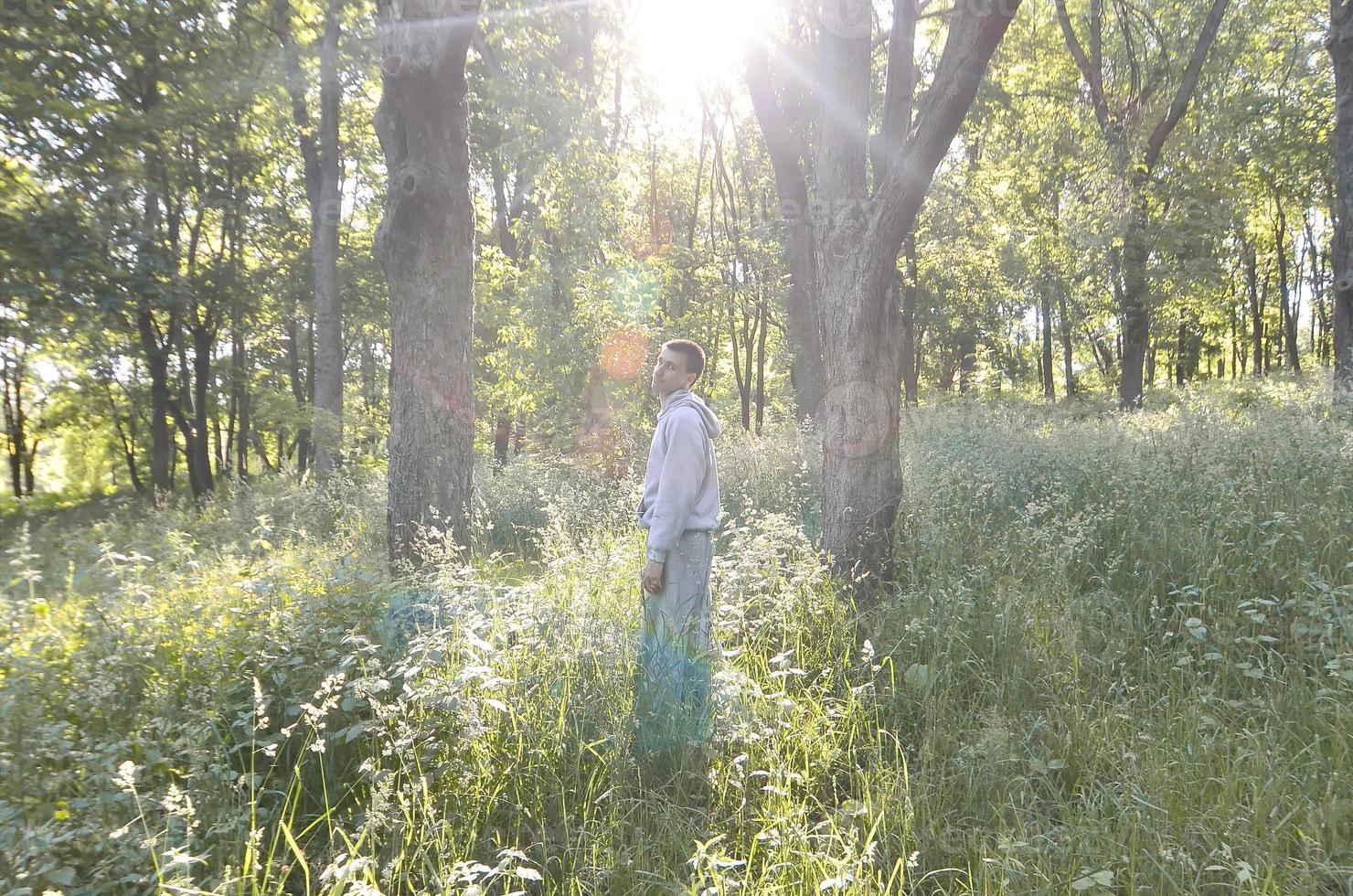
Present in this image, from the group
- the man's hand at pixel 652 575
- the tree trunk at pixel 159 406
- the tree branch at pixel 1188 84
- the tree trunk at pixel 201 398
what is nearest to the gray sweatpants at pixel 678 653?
the man's hand at pixel 652 575

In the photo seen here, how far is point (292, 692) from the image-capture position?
356 cm

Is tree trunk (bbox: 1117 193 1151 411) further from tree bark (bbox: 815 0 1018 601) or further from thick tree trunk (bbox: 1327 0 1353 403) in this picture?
tree bark (bbox: 815 0 1018 601)

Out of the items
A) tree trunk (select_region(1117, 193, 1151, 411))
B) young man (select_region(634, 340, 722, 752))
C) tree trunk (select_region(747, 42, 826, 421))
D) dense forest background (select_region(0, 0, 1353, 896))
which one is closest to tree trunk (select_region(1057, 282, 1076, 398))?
tree trunk (select_region(1117, 193, 1151, 411))

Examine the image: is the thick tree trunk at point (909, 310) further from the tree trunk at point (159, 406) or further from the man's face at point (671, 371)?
the tree trunk at point (159, 406)

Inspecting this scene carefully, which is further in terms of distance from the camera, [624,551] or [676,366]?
[624,551]

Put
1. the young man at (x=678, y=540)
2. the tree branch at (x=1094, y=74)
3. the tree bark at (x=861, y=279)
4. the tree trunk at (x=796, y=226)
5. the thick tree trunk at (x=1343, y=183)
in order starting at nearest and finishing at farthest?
the young man at (x=678, y=540), the tree bark at (x=861, y=279), the thick tree trunk at (x=1343, y=183), the tree trunk at (x=796, y=226), the tree branch at (x=1094, y=74)

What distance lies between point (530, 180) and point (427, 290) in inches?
426

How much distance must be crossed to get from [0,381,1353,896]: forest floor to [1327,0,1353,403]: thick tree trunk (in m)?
4.79

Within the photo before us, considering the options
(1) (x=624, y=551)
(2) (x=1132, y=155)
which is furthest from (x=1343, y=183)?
(1) (x=624, y=551)

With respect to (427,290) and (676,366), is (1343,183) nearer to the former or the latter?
(676,366)

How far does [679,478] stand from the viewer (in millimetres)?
4078

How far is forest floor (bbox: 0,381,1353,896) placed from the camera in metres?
2.60

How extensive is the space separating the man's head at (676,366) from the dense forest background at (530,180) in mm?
6764

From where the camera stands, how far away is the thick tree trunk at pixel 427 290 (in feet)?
19.2
